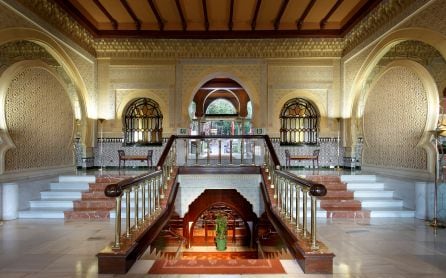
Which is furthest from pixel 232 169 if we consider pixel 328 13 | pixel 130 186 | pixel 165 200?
pixel 328 13

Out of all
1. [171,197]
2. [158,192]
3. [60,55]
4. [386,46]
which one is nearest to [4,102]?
[60,55]

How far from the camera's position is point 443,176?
6.14 meters

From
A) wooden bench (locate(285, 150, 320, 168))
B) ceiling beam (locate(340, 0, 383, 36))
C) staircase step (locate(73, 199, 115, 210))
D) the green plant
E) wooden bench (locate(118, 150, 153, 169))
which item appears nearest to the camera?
staircase step (locate(73, 199, 115, 210))

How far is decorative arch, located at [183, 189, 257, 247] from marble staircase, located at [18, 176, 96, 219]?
3118 mm

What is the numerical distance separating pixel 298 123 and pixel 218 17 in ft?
Result: 13.7

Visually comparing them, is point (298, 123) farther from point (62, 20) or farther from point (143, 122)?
point (62, 20)

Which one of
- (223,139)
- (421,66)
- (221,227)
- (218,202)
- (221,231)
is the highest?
(421,66)

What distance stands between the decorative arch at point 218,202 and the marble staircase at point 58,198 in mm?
3118

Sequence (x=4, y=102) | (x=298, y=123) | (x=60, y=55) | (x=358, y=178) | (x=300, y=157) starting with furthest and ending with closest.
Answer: (x=298, y=123), (x=300, y=157), (x=60, y=55), (x=358, y=178), (x=4, y=102)

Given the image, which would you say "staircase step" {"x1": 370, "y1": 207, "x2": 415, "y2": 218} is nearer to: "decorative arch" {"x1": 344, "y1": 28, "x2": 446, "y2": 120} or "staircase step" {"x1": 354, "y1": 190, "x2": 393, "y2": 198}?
"staircase step" {"x1": 354, "y1": 190, "x2": 393, "y2": 198}

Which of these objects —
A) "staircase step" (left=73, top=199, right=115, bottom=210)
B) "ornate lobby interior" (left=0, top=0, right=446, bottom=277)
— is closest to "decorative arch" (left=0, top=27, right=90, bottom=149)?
"ornate lobby interior" (left=0, top=0, right=446, bottom=277)

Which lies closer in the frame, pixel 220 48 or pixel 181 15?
pixel 181 15

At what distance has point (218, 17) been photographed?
990 centimetres

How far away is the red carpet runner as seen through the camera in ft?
11.3
